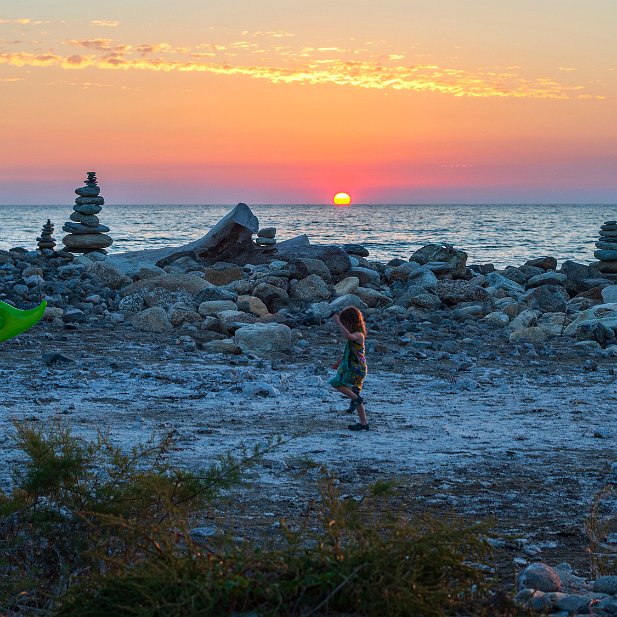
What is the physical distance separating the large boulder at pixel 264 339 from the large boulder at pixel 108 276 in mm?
6180

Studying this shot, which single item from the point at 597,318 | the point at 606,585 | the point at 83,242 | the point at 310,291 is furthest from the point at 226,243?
the point at 606,585

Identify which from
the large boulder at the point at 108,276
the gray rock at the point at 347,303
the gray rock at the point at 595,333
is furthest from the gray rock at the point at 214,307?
the gray rock at the point at 595,333

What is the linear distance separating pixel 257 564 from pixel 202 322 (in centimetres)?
983

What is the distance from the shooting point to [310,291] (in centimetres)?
1609

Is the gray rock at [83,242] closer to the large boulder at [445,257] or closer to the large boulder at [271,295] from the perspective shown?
the large boulder at [445,257]

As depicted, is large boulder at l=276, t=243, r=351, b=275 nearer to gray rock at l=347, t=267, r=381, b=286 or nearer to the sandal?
gray rock at l=347, t=267, r=381, b=286

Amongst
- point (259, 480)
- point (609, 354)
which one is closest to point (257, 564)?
point (259, 480)

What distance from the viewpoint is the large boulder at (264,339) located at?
445 inches

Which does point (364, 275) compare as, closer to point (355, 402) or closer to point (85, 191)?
point (85, 191)

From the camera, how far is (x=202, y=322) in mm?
12844

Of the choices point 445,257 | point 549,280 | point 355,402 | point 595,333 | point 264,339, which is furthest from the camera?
point 445,257

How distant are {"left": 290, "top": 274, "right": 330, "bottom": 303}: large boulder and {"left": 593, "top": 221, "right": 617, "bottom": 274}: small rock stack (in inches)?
348

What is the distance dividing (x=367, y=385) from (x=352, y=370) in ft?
4.80

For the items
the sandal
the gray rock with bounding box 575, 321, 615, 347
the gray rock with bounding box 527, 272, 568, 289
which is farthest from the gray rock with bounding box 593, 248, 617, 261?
the sandal
